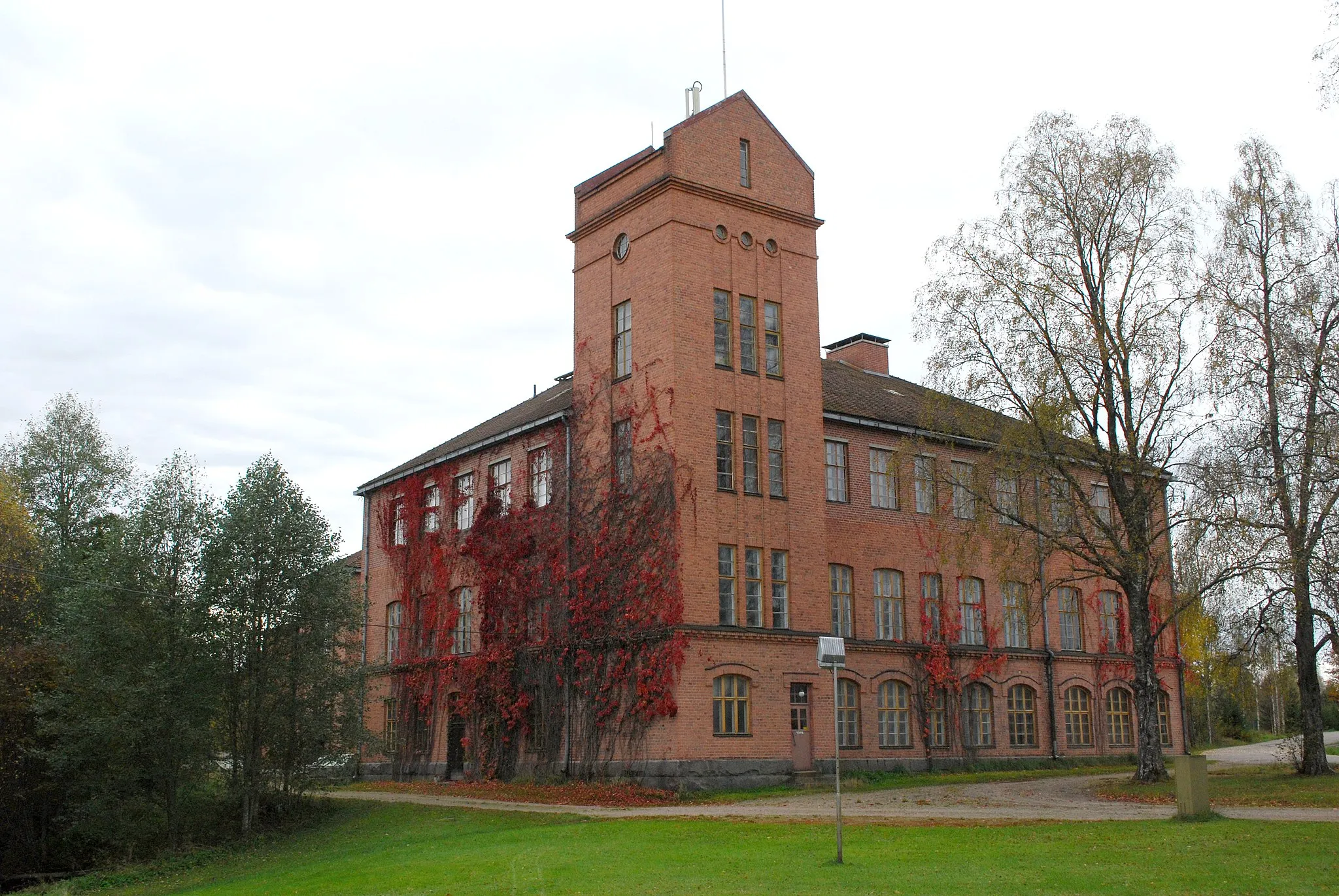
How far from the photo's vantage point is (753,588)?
29609 millimetres

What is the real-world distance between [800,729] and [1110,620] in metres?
16.3

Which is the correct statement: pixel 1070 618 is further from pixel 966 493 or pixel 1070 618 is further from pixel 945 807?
pixel 945 807

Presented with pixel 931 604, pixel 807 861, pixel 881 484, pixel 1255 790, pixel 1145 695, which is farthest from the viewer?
pixel 931 604

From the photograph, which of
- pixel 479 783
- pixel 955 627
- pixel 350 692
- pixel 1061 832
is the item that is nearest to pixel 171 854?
pixel 350 692

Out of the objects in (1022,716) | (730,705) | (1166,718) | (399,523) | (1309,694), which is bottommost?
(1166,718)

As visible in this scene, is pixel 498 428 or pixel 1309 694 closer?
pixel 1309 694

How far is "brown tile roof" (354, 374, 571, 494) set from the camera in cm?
3525

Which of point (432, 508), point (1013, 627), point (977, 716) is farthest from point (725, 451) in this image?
point (432, 508)

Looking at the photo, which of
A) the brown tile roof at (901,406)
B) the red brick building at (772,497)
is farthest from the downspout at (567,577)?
the brown tile roof at (901,406)

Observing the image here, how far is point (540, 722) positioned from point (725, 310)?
1229 centimetres

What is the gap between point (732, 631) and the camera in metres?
28.5

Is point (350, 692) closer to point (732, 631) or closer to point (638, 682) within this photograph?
point (638, 682)

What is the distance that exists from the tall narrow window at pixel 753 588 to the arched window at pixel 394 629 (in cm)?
1517

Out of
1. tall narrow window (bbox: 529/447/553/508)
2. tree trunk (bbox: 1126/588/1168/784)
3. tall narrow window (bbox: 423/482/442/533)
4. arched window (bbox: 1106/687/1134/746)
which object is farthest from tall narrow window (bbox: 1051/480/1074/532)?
tall narrow window (bbox: 423/482/442/533)
